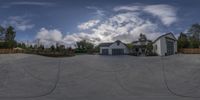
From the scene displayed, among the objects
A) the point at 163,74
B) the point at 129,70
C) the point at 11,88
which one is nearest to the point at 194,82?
the point at 163,74

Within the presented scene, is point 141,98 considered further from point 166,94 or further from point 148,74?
point 148,74

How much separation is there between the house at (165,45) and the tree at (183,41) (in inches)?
11.0

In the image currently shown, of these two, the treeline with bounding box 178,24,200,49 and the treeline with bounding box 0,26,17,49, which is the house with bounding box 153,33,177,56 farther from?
the treeline with bounding box 0,26,17,49

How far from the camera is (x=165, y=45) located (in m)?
5.88

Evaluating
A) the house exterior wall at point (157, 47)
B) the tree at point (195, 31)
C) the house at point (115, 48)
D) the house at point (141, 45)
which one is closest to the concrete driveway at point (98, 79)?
the house at point (141, 45)

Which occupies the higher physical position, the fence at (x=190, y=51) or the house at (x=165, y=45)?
the house at (x=165, y=45)

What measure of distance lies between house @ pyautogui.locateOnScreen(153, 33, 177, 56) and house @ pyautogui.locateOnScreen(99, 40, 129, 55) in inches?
41.9

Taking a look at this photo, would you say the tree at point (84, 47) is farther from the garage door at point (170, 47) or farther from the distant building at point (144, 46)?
the garage door at point (170, 47)

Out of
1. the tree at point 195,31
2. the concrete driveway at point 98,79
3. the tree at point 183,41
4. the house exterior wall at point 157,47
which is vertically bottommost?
the concrete driveway at point 98,79

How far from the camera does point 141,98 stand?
5.00 m

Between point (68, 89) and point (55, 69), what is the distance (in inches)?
85.0

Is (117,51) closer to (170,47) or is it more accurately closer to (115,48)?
(115,48)

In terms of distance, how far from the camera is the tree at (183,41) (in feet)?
20.9

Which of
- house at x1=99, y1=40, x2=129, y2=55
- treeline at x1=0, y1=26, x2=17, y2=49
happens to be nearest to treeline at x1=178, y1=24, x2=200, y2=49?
house at x1=99, y1=40, x2=129, y2=55
